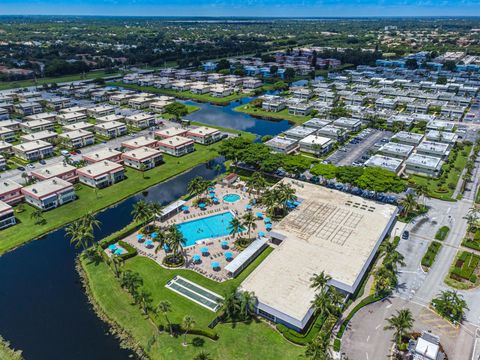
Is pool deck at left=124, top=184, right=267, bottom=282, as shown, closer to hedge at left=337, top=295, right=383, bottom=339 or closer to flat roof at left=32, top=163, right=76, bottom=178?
hedge at left=337, top=295, right=383, bottom=339

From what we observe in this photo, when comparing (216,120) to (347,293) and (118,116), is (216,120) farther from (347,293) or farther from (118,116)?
(347,293)

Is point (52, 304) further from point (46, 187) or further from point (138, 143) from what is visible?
point (138, 143)

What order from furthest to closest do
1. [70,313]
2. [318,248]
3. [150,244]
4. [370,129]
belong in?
[370,129] → [150,244] → [318,248] → [70,313]

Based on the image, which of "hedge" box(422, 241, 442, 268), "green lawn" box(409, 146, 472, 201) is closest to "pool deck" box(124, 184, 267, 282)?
"hedge" box(422, 241, 442, 268)

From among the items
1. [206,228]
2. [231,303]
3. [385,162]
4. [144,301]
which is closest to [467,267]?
[385,162]

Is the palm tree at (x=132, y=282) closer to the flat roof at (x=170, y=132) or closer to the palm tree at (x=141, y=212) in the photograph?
the palm tree at (x=141, y=212)

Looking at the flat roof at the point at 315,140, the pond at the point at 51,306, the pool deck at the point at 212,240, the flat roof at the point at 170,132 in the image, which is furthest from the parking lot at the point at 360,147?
the pond at the point at 51,306

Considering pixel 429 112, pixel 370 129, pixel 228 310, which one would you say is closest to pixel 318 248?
pixel 228 310
